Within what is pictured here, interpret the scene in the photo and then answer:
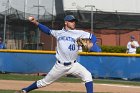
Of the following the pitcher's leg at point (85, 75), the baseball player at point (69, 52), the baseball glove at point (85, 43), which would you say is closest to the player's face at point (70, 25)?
the baseball player at point (69, 52)

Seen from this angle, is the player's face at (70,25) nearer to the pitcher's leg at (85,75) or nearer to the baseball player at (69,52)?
the baseball player at (69,52)

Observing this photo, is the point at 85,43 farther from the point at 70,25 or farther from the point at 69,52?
the point at 70,25

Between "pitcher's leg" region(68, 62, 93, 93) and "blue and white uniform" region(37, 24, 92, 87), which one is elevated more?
"blue and white uniform" region(37, 24, 92, 87)

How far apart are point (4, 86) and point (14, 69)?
557cm

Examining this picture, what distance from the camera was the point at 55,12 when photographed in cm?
2773

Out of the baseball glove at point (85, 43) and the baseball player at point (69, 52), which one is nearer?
the baseball glove at point (85, 43)

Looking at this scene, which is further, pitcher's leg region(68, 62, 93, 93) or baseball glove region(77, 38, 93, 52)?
pitcher's leg region(68, 62, 93, 93)

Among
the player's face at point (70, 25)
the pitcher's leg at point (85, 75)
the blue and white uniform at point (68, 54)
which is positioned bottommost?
the pitcher's leg at point (85, 75)

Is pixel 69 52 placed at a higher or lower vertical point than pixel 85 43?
lower

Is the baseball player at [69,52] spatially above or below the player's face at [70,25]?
below

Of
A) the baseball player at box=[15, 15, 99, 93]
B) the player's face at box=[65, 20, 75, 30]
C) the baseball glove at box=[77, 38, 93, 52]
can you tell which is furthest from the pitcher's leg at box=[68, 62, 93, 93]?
the player's face at box=[65, 20, 75, 30]

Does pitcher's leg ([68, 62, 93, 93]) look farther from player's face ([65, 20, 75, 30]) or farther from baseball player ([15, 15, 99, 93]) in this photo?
player's face ([65, 20, 75, 30])

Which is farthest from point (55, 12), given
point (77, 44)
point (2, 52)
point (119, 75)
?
point (77, 44)

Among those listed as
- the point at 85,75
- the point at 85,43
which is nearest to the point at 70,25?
the point at 85,43
